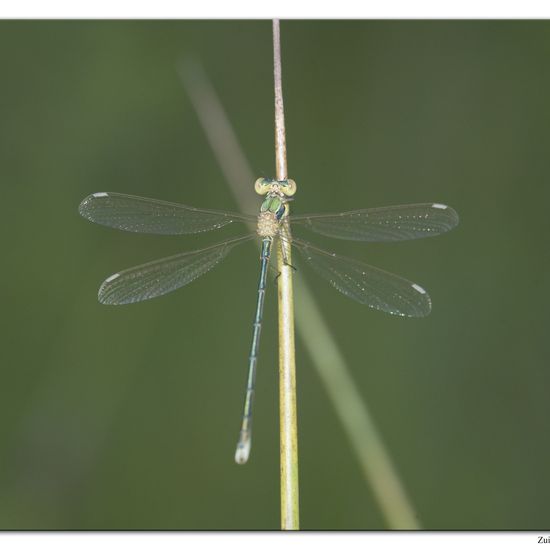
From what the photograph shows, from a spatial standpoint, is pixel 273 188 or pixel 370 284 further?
pixel 273 188

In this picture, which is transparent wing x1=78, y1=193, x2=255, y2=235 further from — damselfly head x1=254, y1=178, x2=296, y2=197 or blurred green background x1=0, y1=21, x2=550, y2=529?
blurred green background x1=0, y1=21, x2=550, y2=529

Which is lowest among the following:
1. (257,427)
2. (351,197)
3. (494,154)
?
(257,427)

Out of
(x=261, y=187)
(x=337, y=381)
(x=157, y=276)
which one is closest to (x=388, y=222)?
(x=261, y=187)

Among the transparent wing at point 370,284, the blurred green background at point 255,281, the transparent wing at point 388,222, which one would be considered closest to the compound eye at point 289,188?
the transparent wing at point 388,222

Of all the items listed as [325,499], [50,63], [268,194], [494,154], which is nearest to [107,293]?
[268,194]

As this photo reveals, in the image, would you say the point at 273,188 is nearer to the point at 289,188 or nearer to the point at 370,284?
the point at 289,188

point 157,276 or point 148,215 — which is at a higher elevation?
point 148,215

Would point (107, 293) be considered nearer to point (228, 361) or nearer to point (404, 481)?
point (228, 361)
